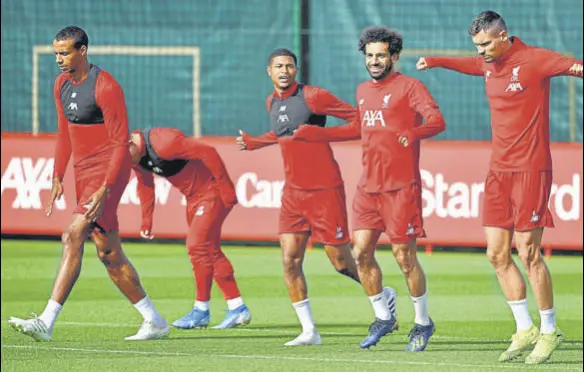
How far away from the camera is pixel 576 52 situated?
74.6ft

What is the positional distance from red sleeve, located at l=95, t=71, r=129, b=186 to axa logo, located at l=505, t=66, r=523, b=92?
2759mm

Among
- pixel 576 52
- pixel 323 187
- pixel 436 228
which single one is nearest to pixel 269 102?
pixel 323 187

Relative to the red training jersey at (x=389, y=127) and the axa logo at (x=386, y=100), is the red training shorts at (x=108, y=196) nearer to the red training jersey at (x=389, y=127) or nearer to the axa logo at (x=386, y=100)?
the red training jersey at (x=389, y=127)

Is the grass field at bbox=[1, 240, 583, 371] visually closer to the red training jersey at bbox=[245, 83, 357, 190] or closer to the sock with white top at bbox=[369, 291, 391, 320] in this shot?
the sock with white top at bbox=[369, 291, 391, 320]

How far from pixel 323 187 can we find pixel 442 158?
25.3 feet

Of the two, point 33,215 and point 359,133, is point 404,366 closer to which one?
point 359,133

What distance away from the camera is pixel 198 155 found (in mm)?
13719

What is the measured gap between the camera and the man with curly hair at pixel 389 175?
39.6ft

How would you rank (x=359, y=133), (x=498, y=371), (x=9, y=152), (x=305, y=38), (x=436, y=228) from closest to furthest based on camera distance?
(x=498, y=371) → (x=359, y=133) → (x=436, y=228) → (x=9, y=152) → (x=305, y=38)

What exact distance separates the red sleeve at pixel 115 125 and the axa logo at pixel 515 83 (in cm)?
276

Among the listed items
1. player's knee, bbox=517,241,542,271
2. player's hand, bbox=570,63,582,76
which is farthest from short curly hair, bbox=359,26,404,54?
player's knee, bbox=517,241,542,271

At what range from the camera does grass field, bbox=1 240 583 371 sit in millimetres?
11555

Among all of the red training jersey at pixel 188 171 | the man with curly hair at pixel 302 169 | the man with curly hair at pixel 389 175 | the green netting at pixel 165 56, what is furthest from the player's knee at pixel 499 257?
the green netting at pixel 165 56

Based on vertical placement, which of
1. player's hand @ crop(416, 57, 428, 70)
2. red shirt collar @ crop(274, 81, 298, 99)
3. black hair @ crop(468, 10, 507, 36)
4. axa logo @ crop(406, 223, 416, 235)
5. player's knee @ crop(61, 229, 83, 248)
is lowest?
player's knee @ crop(61, 229, 83, 248)
